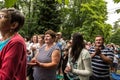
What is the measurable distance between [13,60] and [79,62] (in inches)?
112

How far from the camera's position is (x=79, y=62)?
5652 mm

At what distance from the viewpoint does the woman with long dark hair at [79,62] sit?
18.1 ft

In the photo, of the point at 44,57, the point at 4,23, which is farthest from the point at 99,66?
the point at 4,23

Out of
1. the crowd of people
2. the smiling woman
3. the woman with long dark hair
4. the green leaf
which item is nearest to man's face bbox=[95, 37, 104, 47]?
the crowd of people

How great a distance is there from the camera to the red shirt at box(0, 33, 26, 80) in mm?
2857

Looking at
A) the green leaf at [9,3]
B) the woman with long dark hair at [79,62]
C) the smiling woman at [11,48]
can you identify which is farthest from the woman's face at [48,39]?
the green leaf at [9,3]

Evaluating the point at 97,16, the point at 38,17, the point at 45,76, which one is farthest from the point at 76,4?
the point at 45,76

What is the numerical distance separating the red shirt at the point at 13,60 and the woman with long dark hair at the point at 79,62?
256 centimetres

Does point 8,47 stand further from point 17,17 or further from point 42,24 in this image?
point 42,24

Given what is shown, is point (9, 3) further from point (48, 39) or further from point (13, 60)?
point (48, 39)

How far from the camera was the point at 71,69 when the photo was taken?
18.2 ft

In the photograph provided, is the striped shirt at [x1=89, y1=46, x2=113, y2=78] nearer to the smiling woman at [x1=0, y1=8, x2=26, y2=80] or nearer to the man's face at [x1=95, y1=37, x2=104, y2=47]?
the man's face at [x1=95, y1=37, x2=104, y2=47]

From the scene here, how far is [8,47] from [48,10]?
34.7 metres

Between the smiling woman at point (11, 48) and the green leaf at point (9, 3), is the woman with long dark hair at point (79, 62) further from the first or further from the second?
the green leaf at point (9, 3)
